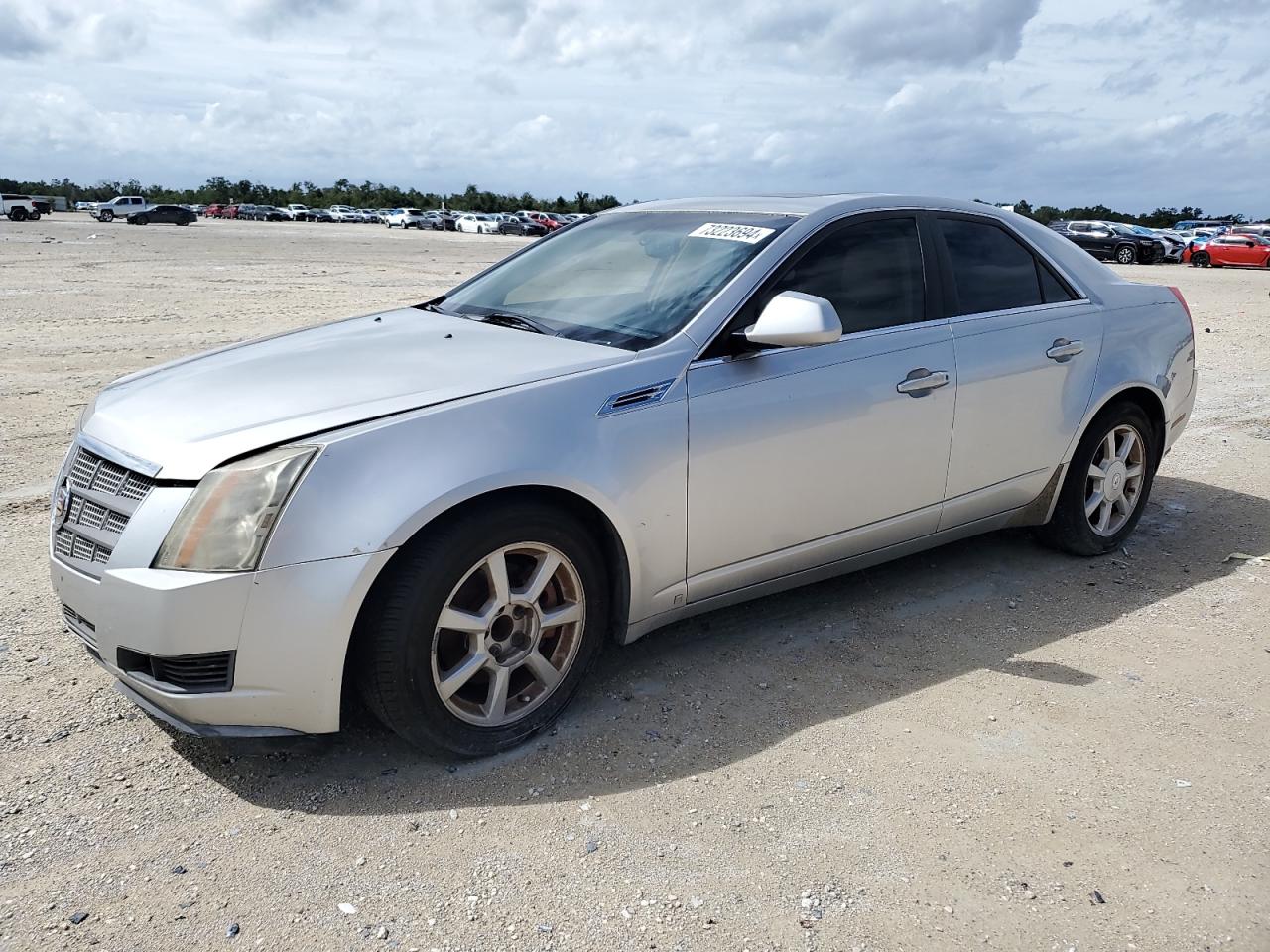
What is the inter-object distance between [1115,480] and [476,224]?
67.8 meters

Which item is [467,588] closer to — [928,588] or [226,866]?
[226,866]

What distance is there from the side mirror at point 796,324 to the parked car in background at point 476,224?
64.7 m

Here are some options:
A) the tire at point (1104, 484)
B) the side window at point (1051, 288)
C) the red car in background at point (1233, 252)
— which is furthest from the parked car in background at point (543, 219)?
the side window at point (1051, 288)

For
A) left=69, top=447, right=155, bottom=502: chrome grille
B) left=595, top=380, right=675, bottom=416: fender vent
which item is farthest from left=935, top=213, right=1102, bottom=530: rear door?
left=69, top=447, right=155, bottom=502: chrome grille

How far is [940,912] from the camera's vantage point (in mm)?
2570

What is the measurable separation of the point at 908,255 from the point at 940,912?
2.59 meters

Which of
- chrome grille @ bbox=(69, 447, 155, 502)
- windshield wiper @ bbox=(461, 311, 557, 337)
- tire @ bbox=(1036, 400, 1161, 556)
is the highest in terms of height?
windshield wiper @ bbox=(461, 311, 557, 337)

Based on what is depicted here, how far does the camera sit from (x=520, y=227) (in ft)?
206

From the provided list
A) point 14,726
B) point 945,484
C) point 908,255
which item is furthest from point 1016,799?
point 14,726

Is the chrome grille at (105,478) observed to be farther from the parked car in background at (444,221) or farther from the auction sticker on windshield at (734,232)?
the parked car in background at (444,221)

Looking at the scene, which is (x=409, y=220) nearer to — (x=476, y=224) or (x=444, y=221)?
(x=444, y=221)

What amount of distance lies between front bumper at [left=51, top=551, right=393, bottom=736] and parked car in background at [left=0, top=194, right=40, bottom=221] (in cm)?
6701

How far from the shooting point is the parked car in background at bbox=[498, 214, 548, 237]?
62.6 metres

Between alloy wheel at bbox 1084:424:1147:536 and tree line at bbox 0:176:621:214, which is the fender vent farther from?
tree line at bbox 0:176:621:214
